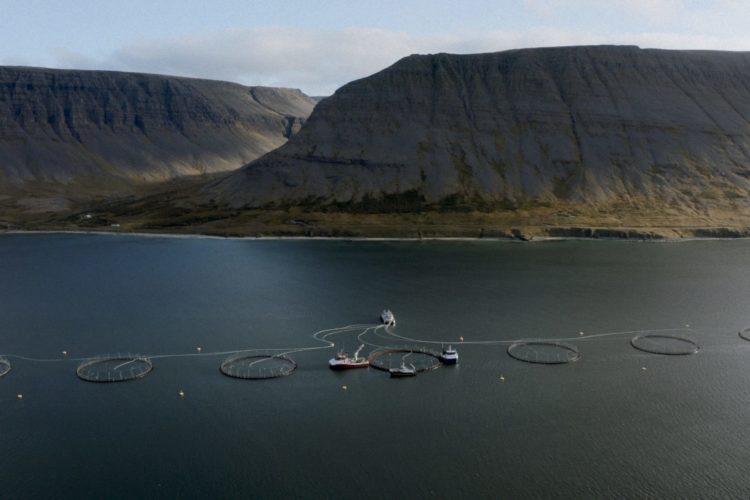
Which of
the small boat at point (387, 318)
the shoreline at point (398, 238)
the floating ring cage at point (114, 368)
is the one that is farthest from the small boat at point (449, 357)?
the shoreline at point (398, 238)

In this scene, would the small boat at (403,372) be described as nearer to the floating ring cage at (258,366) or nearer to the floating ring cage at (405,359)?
the floating ring cage at (405,359)

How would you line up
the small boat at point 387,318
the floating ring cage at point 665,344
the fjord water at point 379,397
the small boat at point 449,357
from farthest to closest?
1. the small boat at point 387,318
2. the floating ring cage at point 665,344
3. the small boat at point 449,357
4. the fjord water at point 379,397

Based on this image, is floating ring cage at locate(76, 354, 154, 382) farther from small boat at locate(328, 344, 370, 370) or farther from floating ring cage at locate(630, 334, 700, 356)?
floating ring cage at locate(630, 334, 700, 356)

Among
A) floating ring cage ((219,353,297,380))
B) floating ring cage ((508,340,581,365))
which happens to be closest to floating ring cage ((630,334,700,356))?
floating ring cage ((508,340,581,365))

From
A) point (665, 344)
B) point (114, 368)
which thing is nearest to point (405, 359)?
point (665, 344)

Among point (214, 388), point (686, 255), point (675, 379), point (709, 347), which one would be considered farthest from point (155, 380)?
point (686, 255)

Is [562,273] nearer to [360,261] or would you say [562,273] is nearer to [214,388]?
[360,261]

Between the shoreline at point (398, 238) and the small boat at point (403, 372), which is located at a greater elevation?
the shoreline at point (398, 238)

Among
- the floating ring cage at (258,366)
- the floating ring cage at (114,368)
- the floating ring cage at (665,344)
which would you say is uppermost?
the floating ring cage at (665,344)
